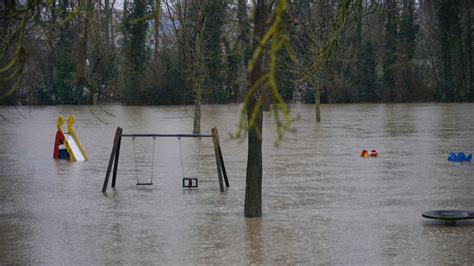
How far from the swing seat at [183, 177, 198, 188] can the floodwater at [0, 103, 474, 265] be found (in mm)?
169

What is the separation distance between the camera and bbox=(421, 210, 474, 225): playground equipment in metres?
13.2

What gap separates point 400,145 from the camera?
28.7 metres

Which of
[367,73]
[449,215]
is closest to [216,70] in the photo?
[367,73]

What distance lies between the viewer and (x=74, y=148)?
82.9 feet

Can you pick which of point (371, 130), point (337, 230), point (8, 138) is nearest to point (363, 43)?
point (371, 130)

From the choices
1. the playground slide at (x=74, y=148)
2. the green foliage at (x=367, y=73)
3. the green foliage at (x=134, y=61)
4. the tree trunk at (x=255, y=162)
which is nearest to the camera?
the tree trunk at (x=255, y=162)

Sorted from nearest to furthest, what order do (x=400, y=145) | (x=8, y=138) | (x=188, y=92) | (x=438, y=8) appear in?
(x=400, y=145) → (x=8, y=138) → (x=438, y=8) → (x=188, y=92)

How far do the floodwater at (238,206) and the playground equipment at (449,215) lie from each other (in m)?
0.14

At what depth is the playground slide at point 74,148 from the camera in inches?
983

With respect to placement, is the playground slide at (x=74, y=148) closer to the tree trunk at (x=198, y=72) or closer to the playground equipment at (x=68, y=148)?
the playground equipment at (x=68, y=148)

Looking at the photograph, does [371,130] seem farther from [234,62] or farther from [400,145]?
[234,62]

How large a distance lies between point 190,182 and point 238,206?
2.58 metres

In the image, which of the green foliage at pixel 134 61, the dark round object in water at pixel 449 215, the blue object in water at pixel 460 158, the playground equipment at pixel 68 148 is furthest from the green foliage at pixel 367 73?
the dark round object in water at pixel 449 215

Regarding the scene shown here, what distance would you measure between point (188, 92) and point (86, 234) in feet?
171
